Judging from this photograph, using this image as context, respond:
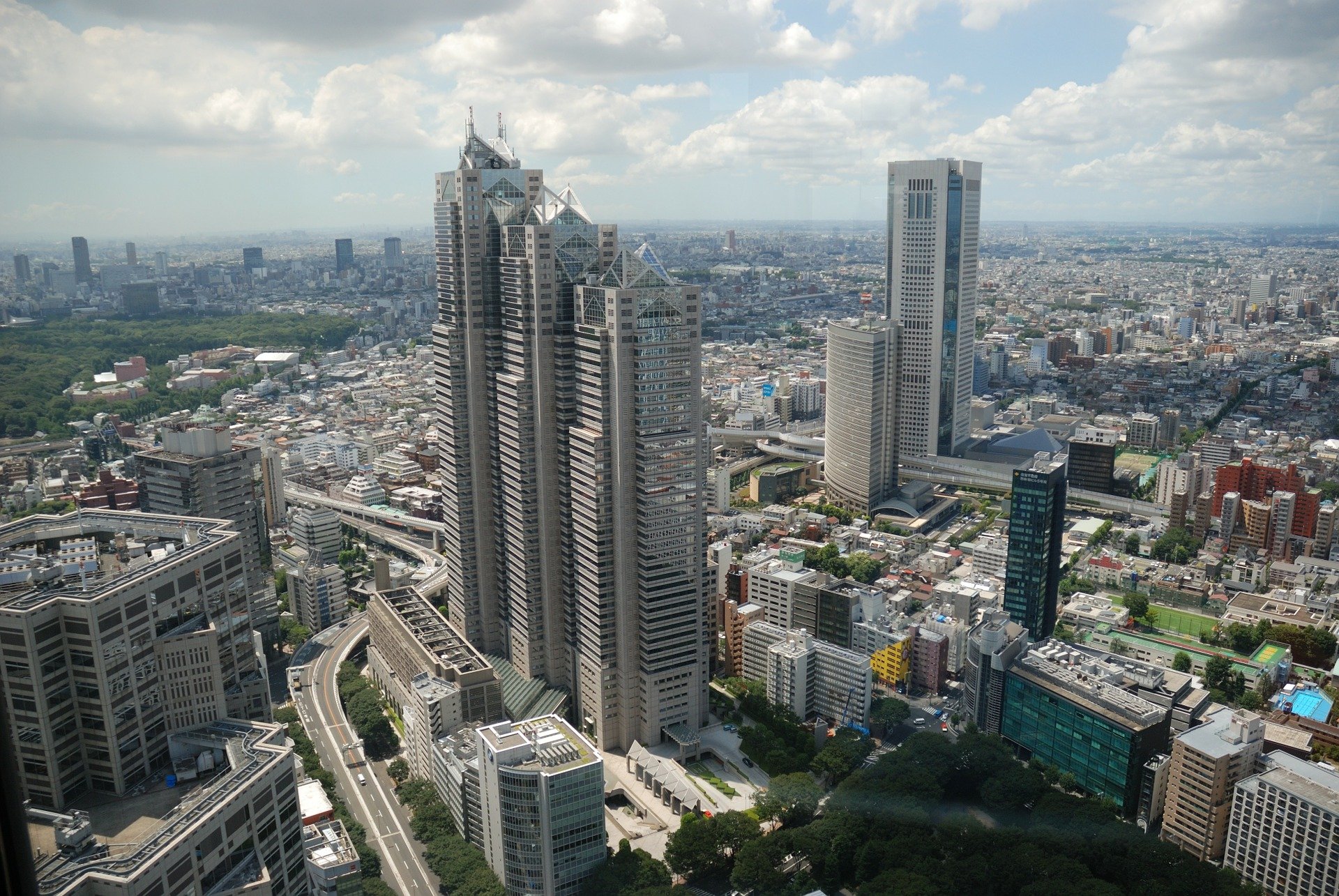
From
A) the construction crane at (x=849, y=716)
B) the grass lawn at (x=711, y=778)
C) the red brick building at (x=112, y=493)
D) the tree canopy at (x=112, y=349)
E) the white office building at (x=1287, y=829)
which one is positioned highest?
the tree canopy at (x=112, y=349)

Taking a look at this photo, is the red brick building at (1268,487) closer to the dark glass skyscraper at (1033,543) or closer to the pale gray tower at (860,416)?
the pale gray tower at (860,416)

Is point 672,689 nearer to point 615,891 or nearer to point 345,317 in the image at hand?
point 615,891

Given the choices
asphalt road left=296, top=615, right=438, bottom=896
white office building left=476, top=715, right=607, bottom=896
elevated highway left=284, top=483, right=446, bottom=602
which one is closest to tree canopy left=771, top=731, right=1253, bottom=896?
white office building left=476, top=715, right=607, bottom=896

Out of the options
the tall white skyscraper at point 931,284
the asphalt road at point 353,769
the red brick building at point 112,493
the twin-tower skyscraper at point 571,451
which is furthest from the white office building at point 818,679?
the tall white skyscraper at point 931,284

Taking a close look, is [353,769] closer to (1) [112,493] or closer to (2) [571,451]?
(2) [571,451]

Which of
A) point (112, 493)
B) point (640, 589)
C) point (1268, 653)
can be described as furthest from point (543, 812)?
point (1268, 653)

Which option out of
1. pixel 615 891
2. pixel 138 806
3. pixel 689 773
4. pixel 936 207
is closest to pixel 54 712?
pixel 138 806
